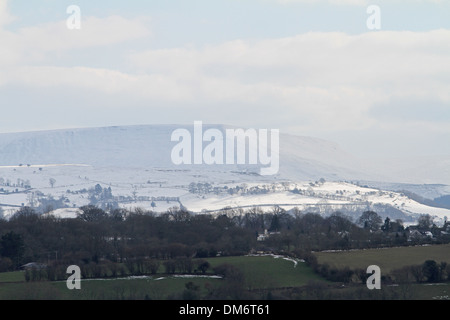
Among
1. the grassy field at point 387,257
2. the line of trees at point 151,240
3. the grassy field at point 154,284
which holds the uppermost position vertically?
the line of trees at point 151,240

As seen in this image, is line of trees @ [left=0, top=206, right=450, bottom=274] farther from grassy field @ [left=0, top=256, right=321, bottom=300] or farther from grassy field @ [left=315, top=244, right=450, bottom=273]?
grassy field @ [left=0, top=256, right=321, bottom=300]

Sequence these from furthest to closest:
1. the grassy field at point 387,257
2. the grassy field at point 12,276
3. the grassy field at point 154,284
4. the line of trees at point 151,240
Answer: the line of trees at point 151,240
the grassy field at point 387,257
the grassy field at point 12,276
the grassy field at point 154,284

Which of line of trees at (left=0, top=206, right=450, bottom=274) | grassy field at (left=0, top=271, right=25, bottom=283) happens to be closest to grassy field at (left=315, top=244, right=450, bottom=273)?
line of trees at (left=0, top=206, right=450, bottom=274)

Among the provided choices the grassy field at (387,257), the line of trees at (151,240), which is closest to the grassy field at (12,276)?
the line of trees at (151,240)

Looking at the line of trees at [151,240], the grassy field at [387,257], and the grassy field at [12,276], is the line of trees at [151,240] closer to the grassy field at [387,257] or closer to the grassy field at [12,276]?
the grassy field at [12,276]

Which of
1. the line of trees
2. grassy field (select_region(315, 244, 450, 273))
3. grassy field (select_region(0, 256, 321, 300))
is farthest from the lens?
the line of trees

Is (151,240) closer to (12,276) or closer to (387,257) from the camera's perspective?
(12,276)

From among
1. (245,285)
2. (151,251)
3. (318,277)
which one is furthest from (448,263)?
(151,251)
